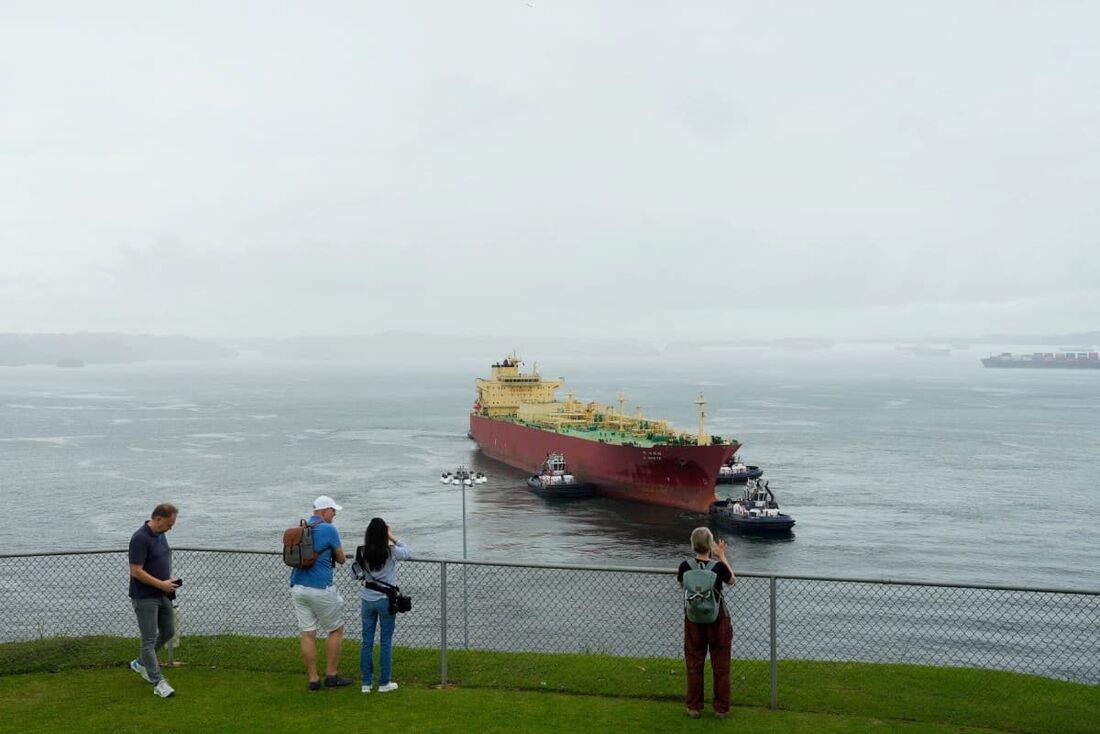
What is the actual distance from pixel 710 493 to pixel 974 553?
40.5 ft

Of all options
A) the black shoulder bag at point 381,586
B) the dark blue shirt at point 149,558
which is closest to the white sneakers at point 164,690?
the dark blue shirt at point 149,558

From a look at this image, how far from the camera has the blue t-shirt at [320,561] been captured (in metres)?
9.21

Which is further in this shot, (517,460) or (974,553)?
(517,460)

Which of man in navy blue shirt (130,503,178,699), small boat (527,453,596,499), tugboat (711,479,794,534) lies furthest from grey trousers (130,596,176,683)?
small boat (527,453,596,499)

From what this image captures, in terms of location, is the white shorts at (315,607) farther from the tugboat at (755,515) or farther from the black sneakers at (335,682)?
the tugboat at (755,515)

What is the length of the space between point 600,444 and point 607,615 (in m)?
24.8

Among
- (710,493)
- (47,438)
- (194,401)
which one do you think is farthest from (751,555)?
(194,401)

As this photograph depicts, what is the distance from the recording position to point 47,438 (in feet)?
279

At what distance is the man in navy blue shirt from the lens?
30.0 ft

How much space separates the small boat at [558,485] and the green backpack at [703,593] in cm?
4277

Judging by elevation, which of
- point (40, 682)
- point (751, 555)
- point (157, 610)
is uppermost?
point (157, 610)

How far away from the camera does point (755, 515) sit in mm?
41781

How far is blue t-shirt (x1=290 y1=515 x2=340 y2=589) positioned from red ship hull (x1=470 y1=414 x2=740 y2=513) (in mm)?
37221

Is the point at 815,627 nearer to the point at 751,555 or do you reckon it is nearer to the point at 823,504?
the point at 751,555
